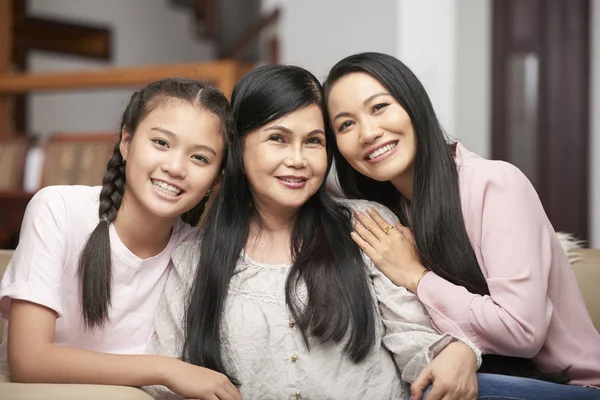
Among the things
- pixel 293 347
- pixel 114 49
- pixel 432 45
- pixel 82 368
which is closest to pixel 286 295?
pixel 293 347

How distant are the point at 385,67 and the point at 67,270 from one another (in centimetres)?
84

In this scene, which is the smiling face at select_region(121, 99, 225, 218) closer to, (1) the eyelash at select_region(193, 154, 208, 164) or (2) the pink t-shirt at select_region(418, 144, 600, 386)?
(1) the eyelash at select_region(193, 154, 208, 164)

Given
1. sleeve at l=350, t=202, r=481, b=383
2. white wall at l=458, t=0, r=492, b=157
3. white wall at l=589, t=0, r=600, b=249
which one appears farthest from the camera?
white wall at l=458, t=0, r=492, b=157

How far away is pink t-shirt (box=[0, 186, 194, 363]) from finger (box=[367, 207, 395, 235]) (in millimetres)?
458

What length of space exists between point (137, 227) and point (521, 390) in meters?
0.88

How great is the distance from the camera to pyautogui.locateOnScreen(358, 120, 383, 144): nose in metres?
1.60

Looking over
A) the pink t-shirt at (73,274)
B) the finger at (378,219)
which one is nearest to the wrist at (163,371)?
the pink t-shirt at (73,274)

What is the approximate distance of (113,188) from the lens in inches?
64.6

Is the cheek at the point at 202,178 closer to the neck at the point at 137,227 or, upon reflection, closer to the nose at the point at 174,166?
the nose at the point at 174,166

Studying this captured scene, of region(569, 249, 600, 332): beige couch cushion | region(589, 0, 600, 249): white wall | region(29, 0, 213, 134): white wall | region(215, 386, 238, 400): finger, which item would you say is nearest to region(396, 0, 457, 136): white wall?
region(589, 0, 600, 249): white wall

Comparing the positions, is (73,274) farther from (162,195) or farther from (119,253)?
(162,195)

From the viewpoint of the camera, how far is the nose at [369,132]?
160 centimetres

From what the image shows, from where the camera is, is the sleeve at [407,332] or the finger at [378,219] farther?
the finger at [378,219]

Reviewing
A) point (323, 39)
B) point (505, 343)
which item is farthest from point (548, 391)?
point (323, 39)
